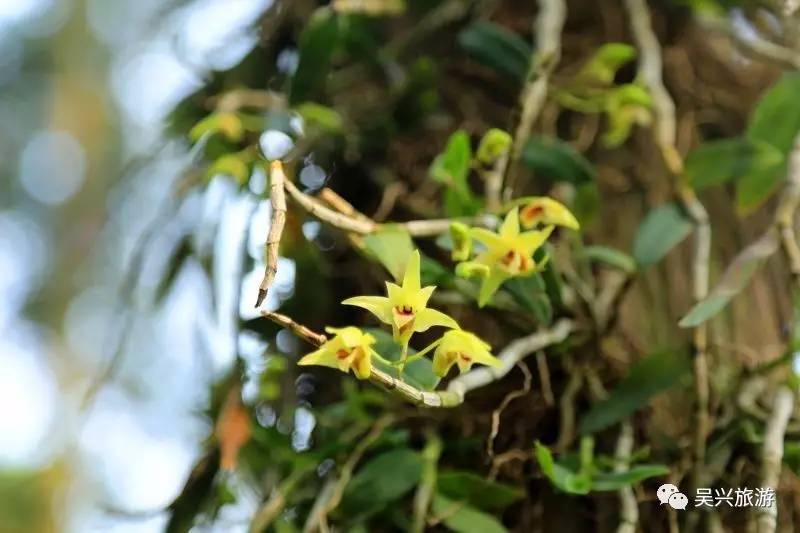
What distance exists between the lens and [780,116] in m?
0.55

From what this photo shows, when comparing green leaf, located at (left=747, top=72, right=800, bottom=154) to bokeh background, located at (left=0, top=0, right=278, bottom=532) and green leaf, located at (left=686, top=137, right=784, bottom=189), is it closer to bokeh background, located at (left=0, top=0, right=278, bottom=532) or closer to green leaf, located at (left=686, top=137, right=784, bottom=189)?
green leaf, located at (left=686, top=137, right=784, bottom=189)

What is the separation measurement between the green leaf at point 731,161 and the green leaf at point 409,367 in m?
0.30

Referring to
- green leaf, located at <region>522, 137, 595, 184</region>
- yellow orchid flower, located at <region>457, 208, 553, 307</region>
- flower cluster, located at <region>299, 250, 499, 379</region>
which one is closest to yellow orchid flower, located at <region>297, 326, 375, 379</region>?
flower cluster, located at <region>299, 250, 499, 379</region>

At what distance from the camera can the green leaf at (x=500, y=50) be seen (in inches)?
24.4

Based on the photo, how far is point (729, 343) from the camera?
600mm

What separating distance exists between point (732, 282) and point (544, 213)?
14 centimetres

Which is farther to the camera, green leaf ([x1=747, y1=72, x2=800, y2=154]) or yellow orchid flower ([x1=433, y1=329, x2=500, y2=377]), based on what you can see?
green leaf ([x1=747, y1=72, x2=800, y2=154])

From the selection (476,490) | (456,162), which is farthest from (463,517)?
(456,162)

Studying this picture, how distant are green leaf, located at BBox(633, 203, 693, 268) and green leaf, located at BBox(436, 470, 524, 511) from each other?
0.19 metres

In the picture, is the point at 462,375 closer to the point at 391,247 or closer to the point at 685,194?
the point at 391,247

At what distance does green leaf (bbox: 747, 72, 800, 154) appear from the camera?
0.54m

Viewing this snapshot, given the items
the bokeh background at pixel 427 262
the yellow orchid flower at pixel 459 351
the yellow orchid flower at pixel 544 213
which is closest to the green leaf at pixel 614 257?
the bokeh background at pixel 427 262

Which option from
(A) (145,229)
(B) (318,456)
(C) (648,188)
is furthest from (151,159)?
(C) (648,188)

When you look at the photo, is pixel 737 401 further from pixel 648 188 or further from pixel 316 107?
pixel 316 107
